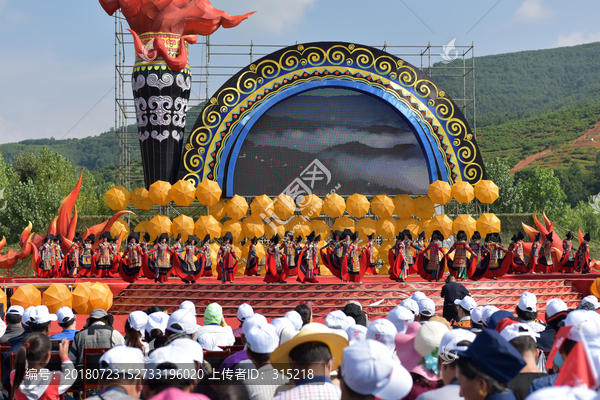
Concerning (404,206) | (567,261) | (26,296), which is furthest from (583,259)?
(26,296)

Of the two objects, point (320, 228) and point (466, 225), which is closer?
point (466, 225)

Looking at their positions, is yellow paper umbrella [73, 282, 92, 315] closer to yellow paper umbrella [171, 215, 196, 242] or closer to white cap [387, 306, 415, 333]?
yellow paper umbrella [171, 215, 196, 242]

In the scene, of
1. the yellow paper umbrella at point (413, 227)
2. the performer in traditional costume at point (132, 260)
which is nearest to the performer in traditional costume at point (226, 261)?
the performer in traditional costume at point (132, 260)

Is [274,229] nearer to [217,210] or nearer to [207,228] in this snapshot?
[217,210]

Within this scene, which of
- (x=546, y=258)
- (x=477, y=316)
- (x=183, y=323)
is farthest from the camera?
(x=546, y=258)

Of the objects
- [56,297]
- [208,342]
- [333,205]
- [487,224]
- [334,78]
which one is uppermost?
[334,78]

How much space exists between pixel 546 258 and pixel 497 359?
13093 mm

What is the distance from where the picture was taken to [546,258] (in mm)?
14133

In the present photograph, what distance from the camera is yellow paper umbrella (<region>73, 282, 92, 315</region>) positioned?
34.3 feet

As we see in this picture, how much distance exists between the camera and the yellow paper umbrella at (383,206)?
14.9m

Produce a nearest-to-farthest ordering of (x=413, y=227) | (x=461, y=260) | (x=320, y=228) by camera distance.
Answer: (x=461, y=260)
(x=413, y=227)
(x=320, y=228)

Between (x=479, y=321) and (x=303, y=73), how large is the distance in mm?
12007

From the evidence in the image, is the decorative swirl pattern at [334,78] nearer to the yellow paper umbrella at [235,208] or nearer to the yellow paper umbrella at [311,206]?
the yellow paper umbrella at [235,208]

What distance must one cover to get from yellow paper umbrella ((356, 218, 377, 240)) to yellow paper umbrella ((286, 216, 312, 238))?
4.52 feet
